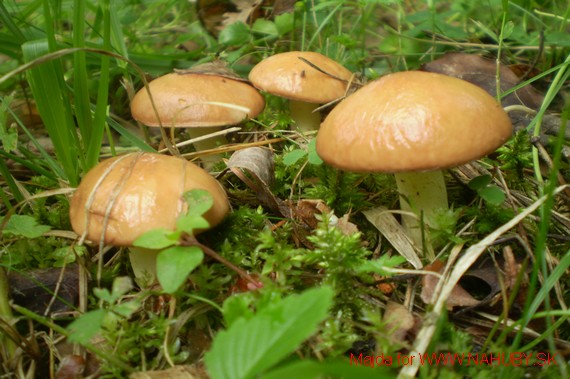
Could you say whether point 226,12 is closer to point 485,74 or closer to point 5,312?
point 485,74

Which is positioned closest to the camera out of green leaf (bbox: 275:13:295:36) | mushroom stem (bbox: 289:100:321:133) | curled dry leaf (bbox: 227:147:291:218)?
curled dry leaf (bbox: 227:147:291:218)

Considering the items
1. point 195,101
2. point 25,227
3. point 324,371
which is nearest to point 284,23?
point 195,101

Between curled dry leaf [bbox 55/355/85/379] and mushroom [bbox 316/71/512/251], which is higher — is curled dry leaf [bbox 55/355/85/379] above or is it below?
below

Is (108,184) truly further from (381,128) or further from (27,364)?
(381,128)

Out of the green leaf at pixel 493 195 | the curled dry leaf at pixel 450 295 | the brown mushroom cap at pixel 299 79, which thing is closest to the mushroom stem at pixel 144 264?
the curled dry leaf at pixel 450 295

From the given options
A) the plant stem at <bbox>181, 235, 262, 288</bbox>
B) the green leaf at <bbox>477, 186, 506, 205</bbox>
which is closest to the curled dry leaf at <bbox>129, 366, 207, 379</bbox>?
the plant stem at <bbox>181, 235, 262, 288</bbox>

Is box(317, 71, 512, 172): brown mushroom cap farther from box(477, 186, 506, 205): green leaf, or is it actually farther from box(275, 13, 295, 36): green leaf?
box(275, 13, 295, 36): green leaf
